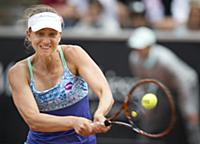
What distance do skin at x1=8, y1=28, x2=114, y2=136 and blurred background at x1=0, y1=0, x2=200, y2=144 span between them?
4701 mm

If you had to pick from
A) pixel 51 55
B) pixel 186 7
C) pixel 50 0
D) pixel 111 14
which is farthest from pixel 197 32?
pixel 51 55

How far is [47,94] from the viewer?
5629 mm

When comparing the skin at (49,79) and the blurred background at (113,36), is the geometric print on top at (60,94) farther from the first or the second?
the blurred background at (113,36)

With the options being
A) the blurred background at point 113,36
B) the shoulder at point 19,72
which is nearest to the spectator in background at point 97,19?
the blurred background at point 113,36

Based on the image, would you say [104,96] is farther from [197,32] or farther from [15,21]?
[15,21]

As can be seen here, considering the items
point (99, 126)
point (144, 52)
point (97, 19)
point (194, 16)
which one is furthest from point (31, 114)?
point (97, 19)

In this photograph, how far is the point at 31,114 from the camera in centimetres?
541

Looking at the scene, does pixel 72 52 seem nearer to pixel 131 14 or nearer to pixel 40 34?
pixel 40 34

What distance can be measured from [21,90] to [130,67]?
519cm

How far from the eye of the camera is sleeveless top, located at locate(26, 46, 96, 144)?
18.4 ft

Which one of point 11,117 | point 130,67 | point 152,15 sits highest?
point 152,15

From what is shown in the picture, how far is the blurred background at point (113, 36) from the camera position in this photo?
10461 millimetres

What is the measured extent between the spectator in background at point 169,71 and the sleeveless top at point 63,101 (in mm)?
4493

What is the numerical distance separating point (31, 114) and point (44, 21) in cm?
70
